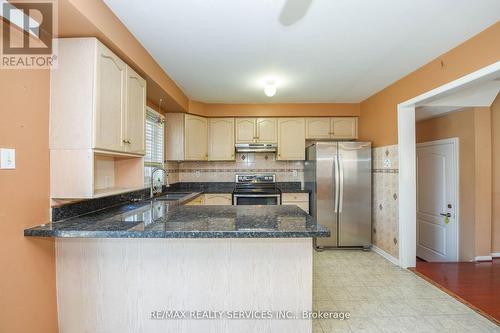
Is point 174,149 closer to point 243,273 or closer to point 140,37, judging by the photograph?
point 140,37

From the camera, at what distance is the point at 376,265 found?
3014 mm

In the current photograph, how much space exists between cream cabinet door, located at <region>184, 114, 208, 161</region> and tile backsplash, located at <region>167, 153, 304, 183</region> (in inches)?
15.0

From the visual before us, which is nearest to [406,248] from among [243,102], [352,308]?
[352,308]

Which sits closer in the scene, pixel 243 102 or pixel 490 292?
pixel 490 292

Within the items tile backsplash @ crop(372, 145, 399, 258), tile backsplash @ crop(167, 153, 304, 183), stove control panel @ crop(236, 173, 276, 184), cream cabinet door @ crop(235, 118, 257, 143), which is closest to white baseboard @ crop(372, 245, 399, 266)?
tile backsplash @ crop(372, 145, 399, 258)

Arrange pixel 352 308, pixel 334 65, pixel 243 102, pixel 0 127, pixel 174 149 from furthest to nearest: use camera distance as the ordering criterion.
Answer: pixel 243 102 → pixel 174 149 → pixel 334 65 → pixel 352 308 → pixel 0 127

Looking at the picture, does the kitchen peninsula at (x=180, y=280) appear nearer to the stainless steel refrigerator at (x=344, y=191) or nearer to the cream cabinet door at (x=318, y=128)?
the stainless steel refrigerator at (x=344, y=191)

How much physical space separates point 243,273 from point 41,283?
1.27 meters

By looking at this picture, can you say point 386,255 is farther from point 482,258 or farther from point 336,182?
point 482,258

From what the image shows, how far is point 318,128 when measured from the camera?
4.15 metres

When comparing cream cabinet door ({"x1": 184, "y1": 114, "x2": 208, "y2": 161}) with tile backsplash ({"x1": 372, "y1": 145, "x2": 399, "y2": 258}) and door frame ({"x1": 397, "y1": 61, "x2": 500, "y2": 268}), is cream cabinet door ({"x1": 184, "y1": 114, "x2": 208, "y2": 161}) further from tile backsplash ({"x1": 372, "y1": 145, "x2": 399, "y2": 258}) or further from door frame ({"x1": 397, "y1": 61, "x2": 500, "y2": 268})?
door frame ({"x1": 397, "y1": 61, "x2": 500, "y2": 268})

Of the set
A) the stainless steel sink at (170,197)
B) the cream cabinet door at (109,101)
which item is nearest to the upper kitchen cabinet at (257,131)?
the stainless steel sink at (170,197)

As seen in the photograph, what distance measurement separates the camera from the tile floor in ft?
6.12

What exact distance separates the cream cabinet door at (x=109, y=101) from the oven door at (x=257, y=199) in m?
2.21
